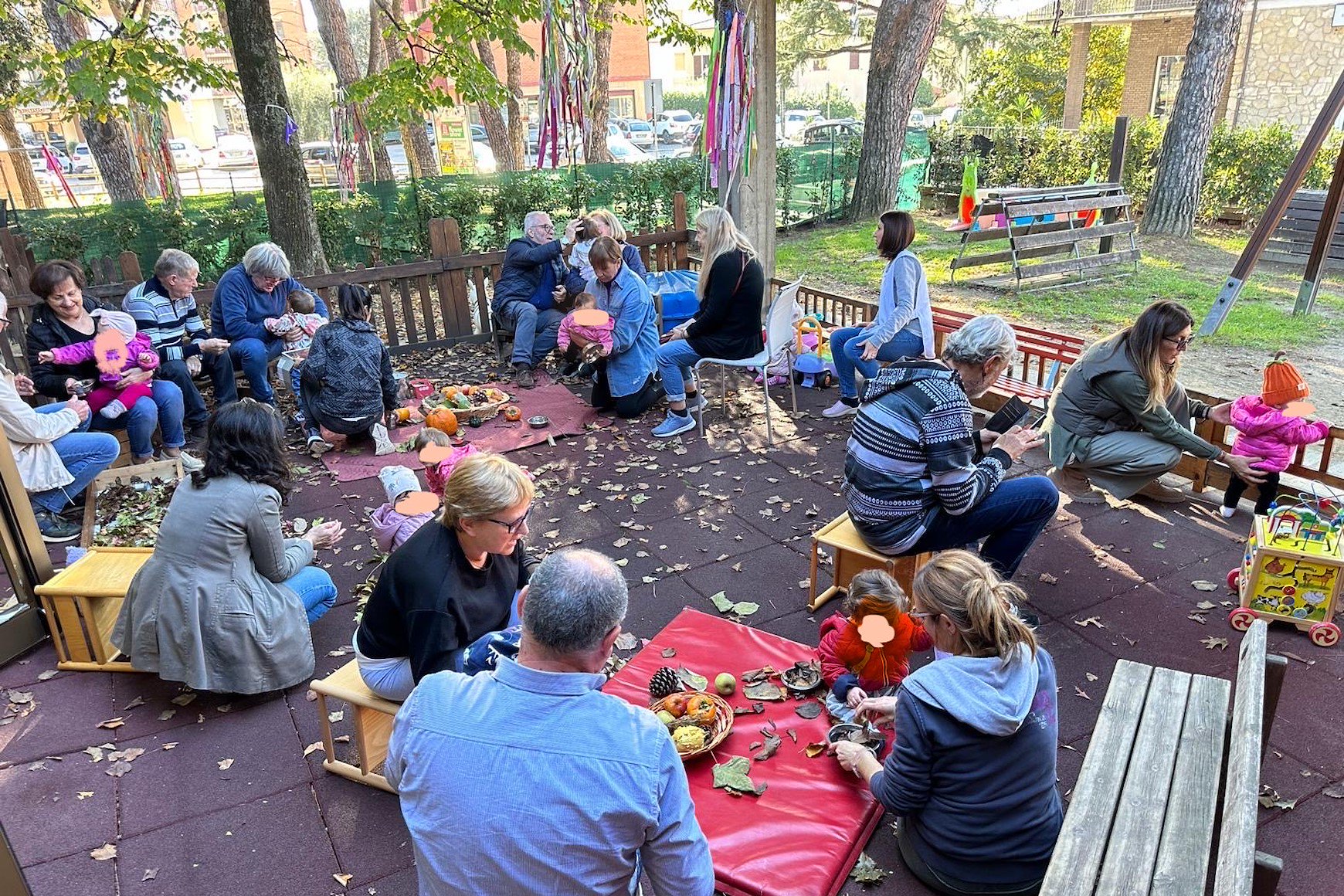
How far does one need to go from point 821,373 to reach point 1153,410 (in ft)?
10.6

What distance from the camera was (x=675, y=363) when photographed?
270 inches

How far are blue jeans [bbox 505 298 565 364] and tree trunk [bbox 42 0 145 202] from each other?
978 cm

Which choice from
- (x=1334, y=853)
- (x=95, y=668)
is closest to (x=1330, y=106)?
(x=1334, y=853)

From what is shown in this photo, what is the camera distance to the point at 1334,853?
2947 mm

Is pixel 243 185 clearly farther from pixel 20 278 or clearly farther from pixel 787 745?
pixel 787 745

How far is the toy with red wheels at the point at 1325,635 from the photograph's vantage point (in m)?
4.03

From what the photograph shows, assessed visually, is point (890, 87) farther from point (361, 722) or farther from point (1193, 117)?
point (361, 722)

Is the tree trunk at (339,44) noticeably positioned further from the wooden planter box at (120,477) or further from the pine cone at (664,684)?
the pine cone at (664,684)

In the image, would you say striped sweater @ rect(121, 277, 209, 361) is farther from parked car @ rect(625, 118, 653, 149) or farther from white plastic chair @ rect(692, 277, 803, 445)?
parked car @ rect(625, 118, 653, 149)

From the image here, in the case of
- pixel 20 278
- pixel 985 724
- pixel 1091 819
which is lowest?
pixel 1091 819

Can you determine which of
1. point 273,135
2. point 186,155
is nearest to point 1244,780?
point 273,135

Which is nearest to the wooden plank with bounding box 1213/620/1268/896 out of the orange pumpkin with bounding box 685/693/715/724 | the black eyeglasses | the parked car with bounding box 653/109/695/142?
the orange pumpkin with bounding box 685/693/715/724

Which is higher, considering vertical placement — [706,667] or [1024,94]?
[1024,94]

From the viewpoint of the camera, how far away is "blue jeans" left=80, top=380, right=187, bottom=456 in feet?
19.7
